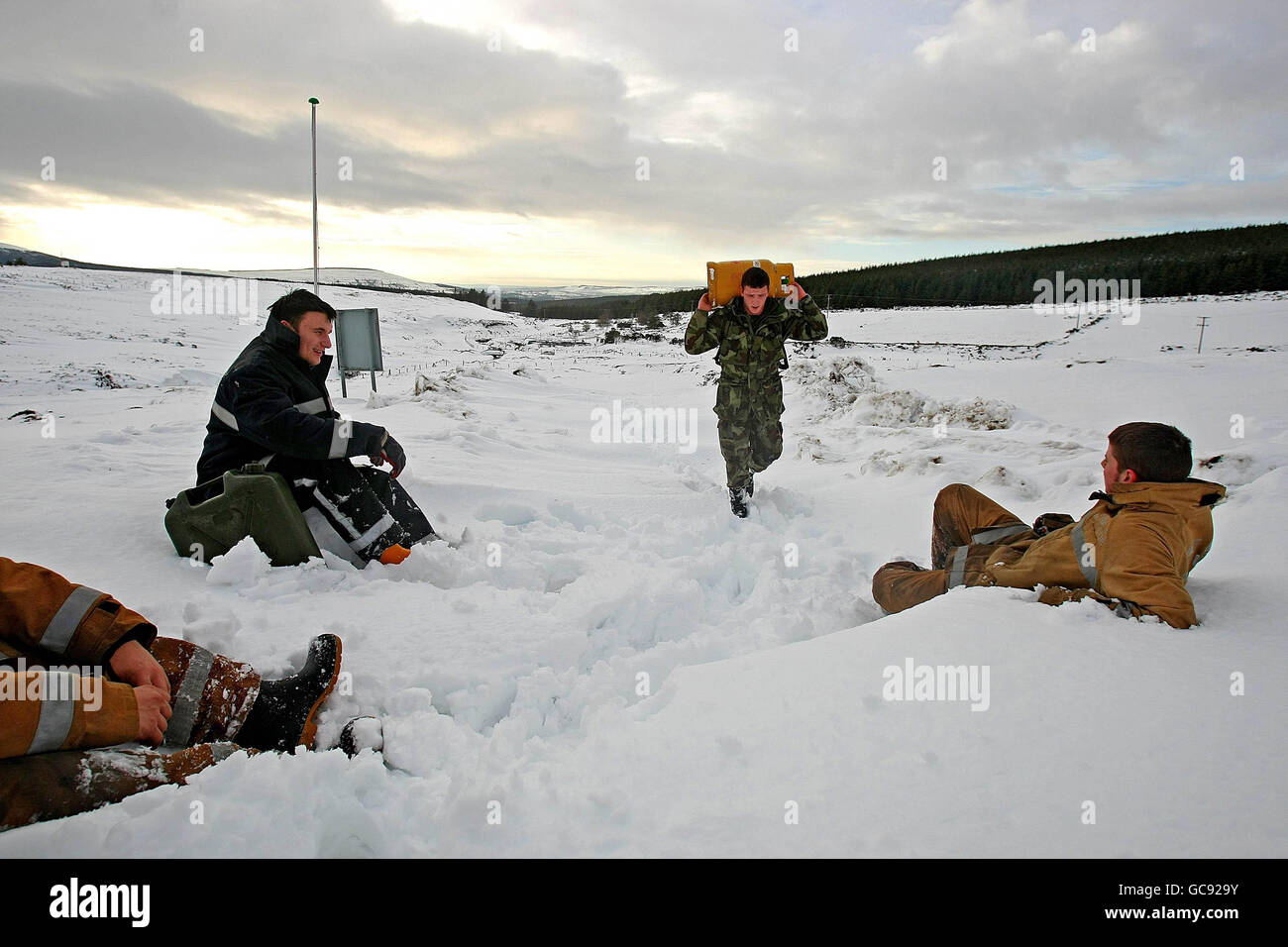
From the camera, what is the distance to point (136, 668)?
2057 millimetres

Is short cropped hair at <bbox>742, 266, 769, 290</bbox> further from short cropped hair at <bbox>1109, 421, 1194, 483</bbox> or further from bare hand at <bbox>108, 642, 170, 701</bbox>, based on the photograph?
bare hand at <bbox>108, 642, 170, 701</bbox>

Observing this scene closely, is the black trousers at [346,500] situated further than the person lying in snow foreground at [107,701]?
Yes

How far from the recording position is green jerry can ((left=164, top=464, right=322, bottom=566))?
3.42 m

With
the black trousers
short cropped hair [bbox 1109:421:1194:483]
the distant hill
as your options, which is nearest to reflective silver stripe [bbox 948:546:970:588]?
short cropped hair [bbox 1109:421:1194:483]

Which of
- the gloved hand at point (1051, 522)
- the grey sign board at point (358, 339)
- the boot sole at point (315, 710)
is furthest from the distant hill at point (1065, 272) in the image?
the boot sole at point (315, 710)

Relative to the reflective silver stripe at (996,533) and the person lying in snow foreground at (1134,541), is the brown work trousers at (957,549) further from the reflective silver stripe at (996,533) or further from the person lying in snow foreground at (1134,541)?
the person lying in snow foreground at (1134,541)

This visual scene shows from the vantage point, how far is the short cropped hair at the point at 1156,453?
8.18 ft

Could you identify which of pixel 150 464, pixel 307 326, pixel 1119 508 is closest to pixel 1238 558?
pixel 1119 508

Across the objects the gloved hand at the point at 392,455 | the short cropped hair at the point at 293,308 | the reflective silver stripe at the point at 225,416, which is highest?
the short cropped hair at the point at 293,308

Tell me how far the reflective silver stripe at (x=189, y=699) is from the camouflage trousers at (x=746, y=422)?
3.97m
